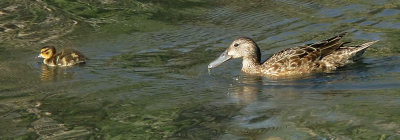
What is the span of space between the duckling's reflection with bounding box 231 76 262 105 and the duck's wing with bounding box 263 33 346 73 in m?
0.21

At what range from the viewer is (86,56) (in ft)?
26.1

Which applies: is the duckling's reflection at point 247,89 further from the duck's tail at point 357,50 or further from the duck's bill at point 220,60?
the duck's tail at point 357,50

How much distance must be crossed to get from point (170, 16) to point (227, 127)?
4.47 metres

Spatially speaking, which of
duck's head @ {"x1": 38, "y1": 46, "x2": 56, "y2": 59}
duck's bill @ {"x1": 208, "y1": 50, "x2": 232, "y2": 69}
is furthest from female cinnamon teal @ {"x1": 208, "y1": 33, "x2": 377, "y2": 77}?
duck's head @ {"x1": 38, "y1": 46, "x2": 56, "y2": 59}

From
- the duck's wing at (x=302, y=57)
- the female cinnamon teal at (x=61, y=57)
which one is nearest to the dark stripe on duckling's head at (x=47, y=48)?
the female cinnamon teal at (x=61, y=57)

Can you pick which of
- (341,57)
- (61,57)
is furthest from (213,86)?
(61,57)

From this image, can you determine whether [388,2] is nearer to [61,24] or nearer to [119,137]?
[61,24]

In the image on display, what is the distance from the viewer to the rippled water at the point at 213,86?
505 cm

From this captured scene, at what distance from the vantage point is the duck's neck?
749 cm

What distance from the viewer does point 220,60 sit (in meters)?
7.45

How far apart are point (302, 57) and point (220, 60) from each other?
0.77 m

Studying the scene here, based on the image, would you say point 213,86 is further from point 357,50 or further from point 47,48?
point 47,48

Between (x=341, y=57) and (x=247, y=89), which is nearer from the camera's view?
(x=247, y=89)

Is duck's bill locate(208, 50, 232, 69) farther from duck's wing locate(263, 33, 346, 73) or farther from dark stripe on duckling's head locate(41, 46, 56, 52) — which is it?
dark stripe on duckling's head locate(41, 46, 56, 52)
